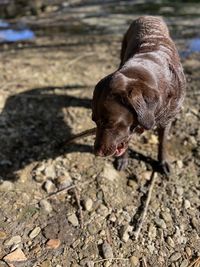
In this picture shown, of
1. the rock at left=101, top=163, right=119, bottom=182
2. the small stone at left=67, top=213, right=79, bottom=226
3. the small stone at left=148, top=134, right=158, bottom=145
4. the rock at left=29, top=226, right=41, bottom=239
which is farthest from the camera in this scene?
the small stone at left=148, top=134, right=158, bottom=145

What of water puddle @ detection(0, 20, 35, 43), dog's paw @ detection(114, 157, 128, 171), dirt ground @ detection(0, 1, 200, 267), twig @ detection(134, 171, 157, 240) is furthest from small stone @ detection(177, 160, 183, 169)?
water puddle @ detection(0, 20, 35, 43)

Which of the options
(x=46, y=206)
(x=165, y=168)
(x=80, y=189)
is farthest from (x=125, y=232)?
(x=165, y=168)

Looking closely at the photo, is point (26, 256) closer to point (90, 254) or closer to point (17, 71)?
point (90, 254)

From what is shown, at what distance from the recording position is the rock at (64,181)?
4062mm

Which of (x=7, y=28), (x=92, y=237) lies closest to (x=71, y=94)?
(x=92, y=237)

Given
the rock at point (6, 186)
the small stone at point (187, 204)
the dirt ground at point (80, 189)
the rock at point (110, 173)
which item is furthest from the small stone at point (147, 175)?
the rock at point (6, 186)

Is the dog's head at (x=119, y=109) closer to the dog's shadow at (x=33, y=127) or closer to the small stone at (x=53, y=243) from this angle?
the small stone at (x=53, y=243)

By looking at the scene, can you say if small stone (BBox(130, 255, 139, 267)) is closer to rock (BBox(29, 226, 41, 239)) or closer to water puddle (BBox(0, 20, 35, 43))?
rock (BBox(29, 226, 41, 239))

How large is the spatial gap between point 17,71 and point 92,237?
3.40m

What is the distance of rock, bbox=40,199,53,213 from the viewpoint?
3.81m

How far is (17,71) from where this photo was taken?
620cm

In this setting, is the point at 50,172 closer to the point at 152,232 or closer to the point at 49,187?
the point at 49,187

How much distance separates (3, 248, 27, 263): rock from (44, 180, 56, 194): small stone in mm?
→ 732

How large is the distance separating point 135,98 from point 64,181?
56.8 inches
